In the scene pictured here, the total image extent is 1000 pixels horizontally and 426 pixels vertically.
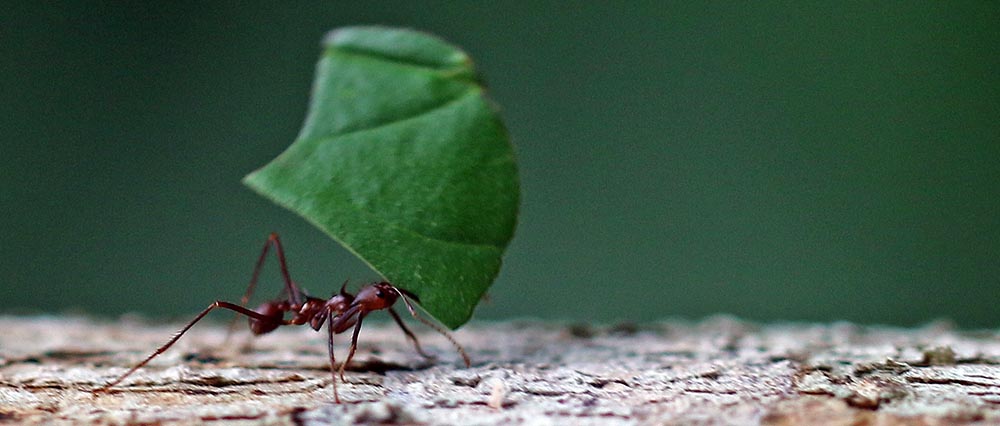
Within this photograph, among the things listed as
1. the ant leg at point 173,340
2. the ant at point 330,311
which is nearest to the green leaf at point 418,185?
the ant at point 330,311

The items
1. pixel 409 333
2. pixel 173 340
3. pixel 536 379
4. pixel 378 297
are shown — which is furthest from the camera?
pixel 409 333

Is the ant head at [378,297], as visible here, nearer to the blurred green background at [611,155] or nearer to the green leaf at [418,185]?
the green leaf at [418,185]

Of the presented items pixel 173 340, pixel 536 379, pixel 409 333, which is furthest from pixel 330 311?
pixel 536 379

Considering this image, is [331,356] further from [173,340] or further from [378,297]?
[173,340]

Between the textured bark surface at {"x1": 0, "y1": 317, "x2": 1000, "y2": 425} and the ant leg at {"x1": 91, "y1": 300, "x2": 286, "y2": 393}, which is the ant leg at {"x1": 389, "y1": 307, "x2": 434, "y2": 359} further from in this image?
the ant leg at {"x1": 91, "y1": 300, "x2": 286, "y2": 393}

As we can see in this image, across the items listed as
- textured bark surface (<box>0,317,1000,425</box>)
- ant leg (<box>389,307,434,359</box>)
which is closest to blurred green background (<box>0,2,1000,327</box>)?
textured bark surface (<box>0,317,1000,425</box>)

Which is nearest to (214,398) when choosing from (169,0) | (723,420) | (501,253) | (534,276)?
(501,253)
